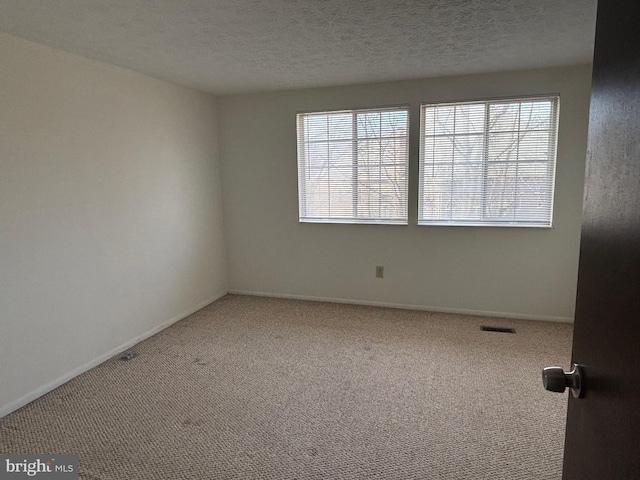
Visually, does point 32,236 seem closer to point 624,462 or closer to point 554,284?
point 624,462

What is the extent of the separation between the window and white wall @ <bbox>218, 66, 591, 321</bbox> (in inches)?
3.7

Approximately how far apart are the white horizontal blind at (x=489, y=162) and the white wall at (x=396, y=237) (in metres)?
0.09

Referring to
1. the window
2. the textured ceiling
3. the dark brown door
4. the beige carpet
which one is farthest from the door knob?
the window

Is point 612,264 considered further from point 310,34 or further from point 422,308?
point 422,308

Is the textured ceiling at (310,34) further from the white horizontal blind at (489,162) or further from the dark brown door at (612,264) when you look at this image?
the dark brown door at (612,264)

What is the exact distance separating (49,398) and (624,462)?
2.91 m

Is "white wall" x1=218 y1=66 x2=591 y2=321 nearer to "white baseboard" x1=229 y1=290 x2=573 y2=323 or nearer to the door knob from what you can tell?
"white baseboard" x1=229 y1=290 x2=573 y2=323

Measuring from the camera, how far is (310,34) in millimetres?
2348

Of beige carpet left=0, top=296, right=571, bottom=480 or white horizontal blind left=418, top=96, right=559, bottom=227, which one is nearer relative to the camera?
beige carpet left=0, top=296, right=571, bottom=480

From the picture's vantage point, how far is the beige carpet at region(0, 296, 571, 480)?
181cm

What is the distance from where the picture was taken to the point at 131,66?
2943 millimetres

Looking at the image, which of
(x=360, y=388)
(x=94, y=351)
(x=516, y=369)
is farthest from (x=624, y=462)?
(x=94, y=351)

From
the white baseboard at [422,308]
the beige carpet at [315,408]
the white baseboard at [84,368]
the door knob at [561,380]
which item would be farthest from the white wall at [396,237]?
the door knob at [561,380]

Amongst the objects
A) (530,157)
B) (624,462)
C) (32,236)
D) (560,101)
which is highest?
(560,101)
